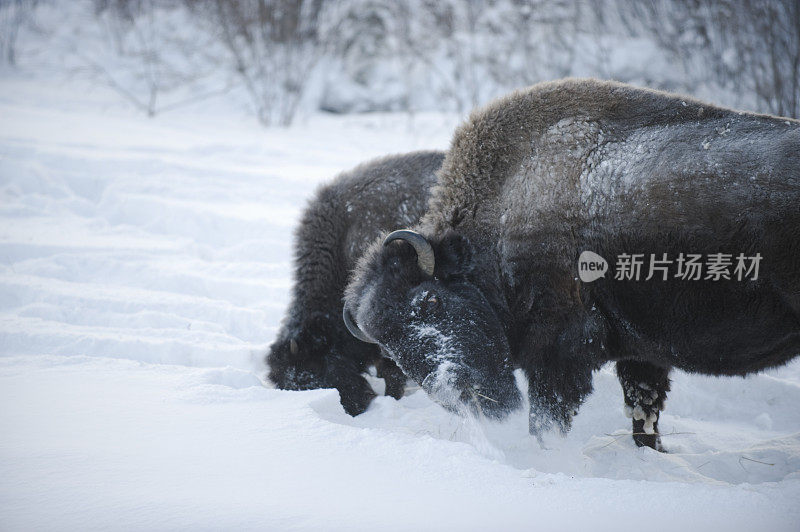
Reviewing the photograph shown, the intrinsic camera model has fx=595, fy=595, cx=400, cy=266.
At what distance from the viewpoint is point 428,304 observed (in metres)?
2.81

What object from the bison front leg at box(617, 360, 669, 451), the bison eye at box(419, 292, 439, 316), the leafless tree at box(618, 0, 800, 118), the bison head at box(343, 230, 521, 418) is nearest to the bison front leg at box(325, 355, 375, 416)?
the bison head at box(343, 230, 521, 418)

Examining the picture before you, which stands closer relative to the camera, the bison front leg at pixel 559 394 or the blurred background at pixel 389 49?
the bison front leg at pixel 559 394

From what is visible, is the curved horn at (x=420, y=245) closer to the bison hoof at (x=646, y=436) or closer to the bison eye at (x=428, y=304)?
the bison eye at (x=428, y=304)

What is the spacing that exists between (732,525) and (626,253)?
A: 1.20 meters

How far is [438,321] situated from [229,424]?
1.03 metres

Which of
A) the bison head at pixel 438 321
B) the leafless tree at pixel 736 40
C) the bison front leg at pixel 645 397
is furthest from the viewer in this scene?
the leafless tree at pixel 736 40

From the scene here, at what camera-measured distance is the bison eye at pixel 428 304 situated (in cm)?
280

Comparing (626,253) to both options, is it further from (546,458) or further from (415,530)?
(415,530)

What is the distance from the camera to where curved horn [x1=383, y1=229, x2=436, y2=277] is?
279cm

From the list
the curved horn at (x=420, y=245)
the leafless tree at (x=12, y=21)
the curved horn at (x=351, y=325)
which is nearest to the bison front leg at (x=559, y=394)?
the curved horn at (x=420, y=245)

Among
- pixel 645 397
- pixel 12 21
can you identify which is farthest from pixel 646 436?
pixel 12 21

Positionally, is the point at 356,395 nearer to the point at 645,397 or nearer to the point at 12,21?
the point at 645,397

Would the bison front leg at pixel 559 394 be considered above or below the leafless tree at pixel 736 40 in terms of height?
below

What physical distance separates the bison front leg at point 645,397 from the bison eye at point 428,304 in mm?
1230
